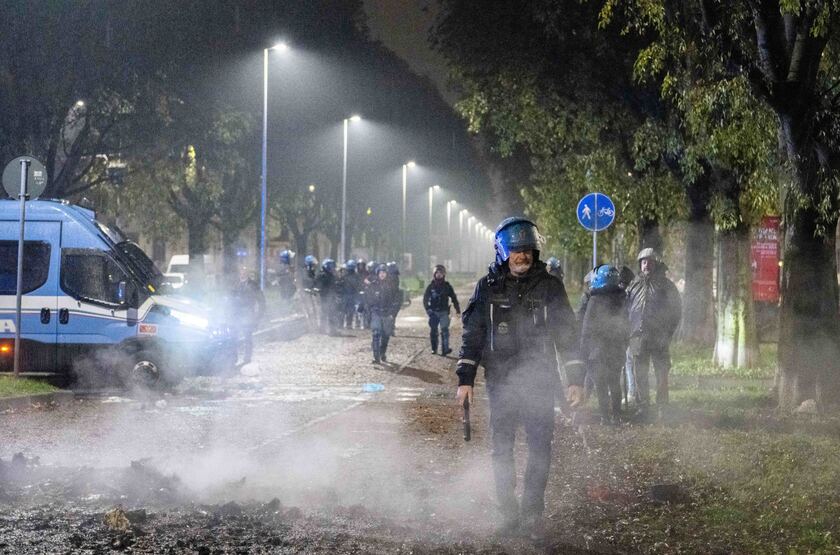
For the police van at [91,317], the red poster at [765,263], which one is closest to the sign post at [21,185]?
the police van at [91,317]

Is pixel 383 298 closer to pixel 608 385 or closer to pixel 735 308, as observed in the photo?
pixel 735 308

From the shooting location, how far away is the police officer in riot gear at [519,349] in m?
6.70

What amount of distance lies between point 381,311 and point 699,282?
6918 mm

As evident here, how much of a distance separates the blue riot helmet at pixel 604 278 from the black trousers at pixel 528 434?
16.5 ft

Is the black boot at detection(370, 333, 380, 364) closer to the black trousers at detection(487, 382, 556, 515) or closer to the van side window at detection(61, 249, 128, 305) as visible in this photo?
the van side window at detection(61, 249, 128, 305)

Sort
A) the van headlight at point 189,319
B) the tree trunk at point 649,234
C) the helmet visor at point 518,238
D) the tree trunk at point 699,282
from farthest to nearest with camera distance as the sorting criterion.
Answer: the tree trunk at point 649,234
the tree trunk at point 699,282
the van headlight at point 189,319
the helmet visor at point 518,238

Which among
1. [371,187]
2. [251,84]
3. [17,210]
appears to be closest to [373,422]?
[17,210]

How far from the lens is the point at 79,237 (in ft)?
48.7

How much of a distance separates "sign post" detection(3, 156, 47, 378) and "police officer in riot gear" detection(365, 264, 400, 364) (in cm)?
708

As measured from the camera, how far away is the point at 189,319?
586 inches

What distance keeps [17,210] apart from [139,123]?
14705 mm

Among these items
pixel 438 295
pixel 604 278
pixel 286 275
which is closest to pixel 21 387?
pixel 604 278

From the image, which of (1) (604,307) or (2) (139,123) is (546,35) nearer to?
(1) (604,307)

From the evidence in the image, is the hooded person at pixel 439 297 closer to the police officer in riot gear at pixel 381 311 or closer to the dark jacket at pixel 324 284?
the police officer in riot gear at pixel 381 311
